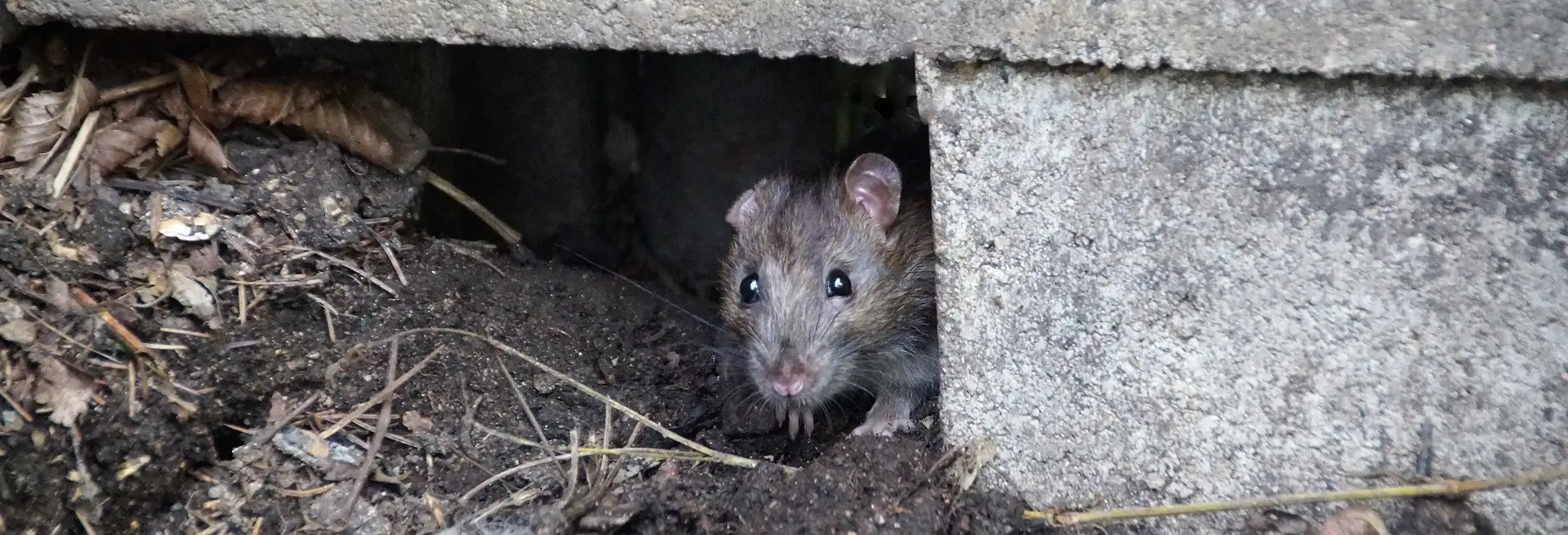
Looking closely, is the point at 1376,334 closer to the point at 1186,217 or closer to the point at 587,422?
the point at 1186,217

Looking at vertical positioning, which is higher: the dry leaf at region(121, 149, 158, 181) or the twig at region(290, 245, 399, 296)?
the dry leaf at region(121, 149, 158, 181)

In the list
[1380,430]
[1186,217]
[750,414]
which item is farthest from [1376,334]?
[750,414]

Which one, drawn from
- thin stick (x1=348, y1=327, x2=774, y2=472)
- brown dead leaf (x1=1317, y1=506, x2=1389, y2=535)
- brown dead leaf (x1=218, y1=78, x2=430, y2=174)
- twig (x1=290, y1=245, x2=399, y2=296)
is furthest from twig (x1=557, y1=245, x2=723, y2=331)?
brown dead leaf (x1=1317, y1=506, x2=1389, y2=535)

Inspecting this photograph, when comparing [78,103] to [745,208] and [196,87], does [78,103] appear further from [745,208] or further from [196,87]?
[745,208]

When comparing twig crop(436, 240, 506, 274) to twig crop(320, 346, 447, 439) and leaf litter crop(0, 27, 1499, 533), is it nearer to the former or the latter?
leaf litter crop(0, 27, 1499, 533)

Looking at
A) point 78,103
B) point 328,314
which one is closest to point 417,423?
point 328,314
